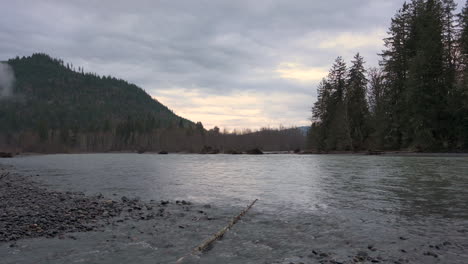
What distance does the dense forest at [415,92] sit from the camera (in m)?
43.5

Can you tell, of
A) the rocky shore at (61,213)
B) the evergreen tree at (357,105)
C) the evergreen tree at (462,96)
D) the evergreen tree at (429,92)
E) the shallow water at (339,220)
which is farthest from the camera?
the evergreen tree at (357,105)

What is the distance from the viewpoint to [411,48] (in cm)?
5447

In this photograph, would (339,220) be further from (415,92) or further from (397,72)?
(397,72)

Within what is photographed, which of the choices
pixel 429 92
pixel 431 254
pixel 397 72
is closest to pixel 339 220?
pixel 431 254

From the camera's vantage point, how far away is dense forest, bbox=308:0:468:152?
43469 mm

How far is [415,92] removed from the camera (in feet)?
153

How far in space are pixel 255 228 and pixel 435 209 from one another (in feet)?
22.4

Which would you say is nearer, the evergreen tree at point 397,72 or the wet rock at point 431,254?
the wet rock at point 431,254

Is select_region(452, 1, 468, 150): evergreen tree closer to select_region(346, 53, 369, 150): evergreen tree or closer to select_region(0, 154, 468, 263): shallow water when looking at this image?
select_region(346, 53, 369, 150): evergreen tree

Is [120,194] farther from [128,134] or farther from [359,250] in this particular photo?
[128,134]

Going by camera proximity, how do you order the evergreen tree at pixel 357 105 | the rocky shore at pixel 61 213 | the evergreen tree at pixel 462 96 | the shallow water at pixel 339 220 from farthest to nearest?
the evergreen tree at pixel 357 105 < the evergreen tree at pixel 462 96 < the rocky shore at pixel 61 213 < the shallow water at pixel 339 220

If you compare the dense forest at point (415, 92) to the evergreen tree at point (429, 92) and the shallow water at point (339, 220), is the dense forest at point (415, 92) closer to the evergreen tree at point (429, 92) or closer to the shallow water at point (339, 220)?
the evergreen tree at point (429, 92)

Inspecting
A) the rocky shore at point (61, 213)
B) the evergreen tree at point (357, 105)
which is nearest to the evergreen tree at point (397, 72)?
the evergreen tree at point (357, 105)

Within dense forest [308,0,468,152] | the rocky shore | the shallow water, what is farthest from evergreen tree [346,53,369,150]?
the rocky shore
